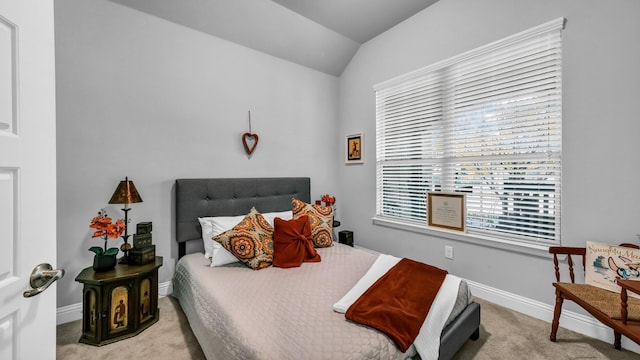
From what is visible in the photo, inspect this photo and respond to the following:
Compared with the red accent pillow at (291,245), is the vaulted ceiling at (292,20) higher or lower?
higher

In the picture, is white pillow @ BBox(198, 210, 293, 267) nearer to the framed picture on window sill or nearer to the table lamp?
the table lamp

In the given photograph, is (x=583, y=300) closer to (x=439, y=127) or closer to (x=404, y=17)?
(x=439, y=127)

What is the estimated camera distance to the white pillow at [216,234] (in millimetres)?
2262

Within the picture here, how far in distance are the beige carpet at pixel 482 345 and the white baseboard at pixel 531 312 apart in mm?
54

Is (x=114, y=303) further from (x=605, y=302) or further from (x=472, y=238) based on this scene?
(x=605, y=302)

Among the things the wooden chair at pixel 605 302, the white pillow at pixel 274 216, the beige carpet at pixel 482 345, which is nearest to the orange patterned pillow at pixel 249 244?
the white pillow at pixel 274 216

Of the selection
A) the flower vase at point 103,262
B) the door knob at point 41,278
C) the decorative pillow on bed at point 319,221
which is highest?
the door knob at point 41,278

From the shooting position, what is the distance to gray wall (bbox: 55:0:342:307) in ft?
7.10

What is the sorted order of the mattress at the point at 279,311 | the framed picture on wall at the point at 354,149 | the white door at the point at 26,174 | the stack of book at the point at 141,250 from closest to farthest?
the white door at the point at 26,174, the mattress at the point at 279,311, the stack of book at the point at 141,250, the framed picture on wall at the point at 354,149

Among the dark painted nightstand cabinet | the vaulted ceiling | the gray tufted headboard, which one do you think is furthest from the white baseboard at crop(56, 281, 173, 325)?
the vaulted ceiling

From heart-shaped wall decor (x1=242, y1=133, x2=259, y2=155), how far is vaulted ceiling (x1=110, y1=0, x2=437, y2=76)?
1062 millimetres

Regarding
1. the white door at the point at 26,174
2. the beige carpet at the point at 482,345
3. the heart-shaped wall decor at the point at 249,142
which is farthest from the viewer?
the heart-shaped wall decor at the point at 249,142

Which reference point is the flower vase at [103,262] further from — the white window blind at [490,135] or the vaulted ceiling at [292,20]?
the white window blind at [490,135]

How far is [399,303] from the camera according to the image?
153 centimetres
